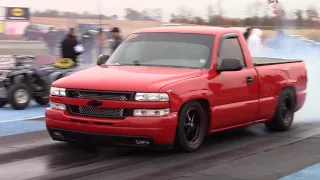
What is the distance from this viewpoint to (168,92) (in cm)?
812

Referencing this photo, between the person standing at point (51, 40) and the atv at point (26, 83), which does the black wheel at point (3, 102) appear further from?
the person standing at point (51, 40)

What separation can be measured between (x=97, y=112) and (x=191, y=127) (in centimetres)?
133

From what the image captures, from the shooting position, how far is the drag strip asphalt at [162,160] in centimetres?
742

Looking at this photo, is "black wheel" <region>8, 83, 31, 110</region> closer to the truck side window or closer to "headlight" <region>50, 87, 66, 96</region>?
"headlight" <region>50, 87, 66, 96</region>

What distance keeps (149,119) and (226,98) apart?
1.58 m

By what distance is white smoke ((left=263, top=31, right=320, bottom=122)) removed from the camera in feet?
43.0

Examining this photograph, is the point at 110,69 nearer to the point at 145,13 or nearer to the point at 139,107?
the point at 139,107

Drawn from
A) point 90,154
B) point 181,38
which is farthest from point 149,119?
point 181,38

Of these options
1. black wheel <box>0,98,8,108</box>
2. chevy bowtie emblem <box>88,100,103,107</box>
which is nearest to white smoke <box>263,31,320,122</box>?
chevy bowtie emblem <box>88,100,103,107</box>

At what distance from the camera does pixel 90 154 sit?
28.4 ft

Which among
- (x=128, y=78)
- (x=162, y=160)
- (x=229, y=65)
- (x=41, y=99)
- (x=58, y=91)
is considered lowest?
(x=41, y=99)

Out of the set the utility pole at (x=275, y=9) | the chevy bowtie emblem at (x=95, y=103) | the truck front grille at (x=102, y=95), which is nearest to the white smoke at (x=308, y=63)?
the utility pole at (x=275, y=9)

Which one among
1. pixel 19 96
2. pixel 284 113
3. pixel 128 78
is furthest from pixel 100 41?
pixel 128 78

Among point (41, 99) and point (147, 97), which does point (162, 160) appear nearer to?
point (147, 97)
